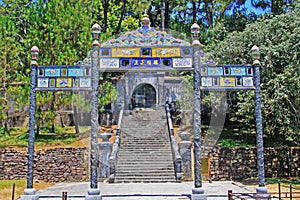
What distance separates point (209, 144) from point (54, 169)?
6667mm

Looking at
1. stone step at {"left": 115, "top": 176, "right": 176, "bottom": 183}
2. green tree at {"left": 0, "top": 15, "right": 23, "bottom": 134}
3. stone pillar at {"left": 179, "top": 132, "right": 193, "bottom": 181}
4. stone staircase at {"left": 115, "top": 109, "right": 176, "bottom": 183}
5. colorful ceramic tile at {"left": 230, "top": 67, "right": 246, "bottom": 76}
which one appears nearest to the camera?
colorful ceramic tile at {"left": 230, "top": 67, "right": 246, "bottom": 76}

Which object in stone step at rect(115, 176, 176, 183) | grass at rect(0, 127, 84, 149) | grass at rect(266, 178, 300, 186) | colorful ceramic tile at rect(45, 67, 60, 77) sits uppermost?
colorful ceramic tile at rect(45, 67, 60, 77)

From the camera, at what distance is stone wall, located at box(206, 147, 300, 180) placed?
44.1ft

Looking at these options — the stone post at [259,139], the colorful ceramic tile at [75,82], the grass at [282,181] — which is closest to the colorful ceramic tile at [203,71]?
the stone post at [259,139]

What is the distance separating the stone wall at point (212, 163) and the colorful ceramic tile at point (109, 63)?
6.08 m

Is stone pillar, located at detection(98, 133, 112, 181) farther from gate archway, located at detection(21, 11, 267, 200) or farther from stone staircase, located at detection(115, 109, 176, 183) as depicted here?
gate archway, located at detection(21, 11, 267, 200)

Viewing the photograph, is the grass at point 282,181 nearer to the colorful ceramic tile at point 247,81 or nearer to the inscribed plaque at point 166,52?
the colorful ceramic tile at point 247,81

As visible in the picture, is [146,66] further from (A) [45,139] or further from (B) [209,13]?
(B) [209,13]

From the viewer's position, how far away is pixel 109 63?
854cm

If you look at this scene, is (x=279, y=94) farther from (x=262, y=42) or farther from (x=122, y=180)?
(x=122, y=180)

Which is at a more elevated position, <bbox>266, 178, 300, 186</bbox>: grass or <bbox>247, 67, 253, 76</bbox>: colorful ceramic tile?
<bbox>247, 67, 253, 76</bbox>: colorful ceramic tile

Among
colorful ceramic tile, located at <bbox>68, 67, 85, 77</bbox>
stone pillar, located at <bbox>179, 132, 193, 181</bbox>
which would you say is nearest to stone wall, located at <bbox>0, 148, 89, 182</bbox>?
stone pillar, located at <bbox>179, 132, 193, 181</bbox>

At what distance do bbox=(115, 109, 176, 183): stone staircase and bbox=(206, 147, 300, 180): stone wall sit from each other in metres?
1.90

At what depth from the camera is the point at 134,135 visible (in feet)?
52.1
